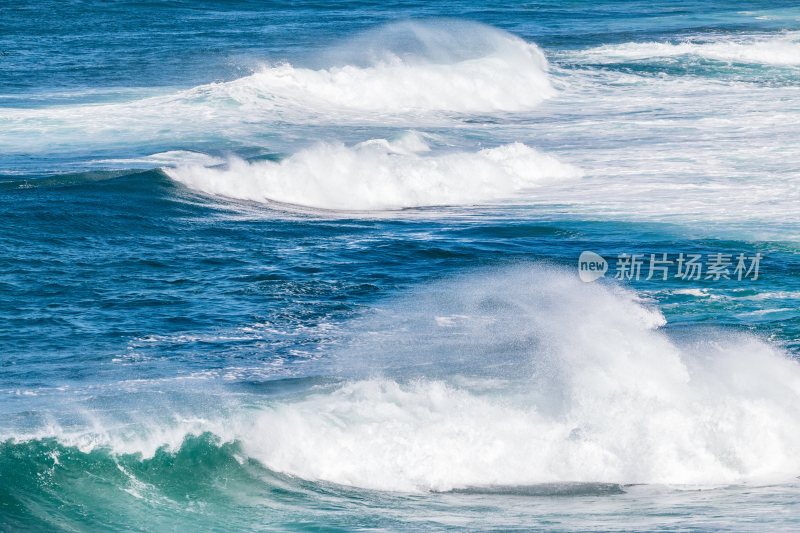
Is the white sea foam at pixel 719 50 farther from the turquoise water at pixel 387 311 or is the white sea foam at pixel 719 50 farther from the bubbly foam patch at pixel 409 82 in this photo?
the turquoise water at pixel 387 311

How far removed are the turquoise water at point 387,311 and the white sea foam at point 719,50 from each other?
20.6 feet

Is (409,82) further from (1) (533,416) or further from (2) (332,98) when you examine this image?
(1) (533,416)

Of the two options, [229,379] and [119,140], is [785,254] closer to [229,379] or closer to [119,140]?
[229,379]

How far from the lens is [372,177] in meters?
23.2

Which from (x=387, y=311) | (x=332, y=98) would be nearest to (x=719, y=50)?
(x=332, y=98)

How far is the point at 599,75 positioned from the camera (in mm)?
38281

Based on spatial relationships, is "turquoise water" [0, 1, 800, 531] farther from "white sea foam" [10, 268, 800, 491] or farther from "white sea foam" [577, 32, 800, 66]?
"white sea foam" [577, 32, 800, 66]

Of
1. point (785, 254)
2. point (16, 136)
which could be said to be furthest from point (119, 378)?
point (16, 136)

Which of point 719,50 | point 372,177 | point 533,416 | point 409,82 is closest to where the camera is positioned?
point 533,416

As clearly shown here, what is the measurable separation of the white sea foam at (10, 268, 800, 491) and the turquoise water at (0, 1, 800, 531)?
34 millimetres

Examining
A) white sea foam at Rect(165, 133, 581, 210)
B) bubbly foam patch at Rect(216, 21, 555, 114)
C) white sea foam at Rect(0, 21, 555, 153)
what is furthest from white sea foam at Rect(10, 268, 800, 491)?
bubbly foam patch at Rect(216, 21, 555, 114)

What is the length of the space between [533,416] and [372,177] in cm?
1159

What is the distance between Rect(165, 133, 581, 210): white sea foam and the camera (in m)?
22.5

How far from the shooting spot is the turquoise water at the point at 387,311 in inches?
438
